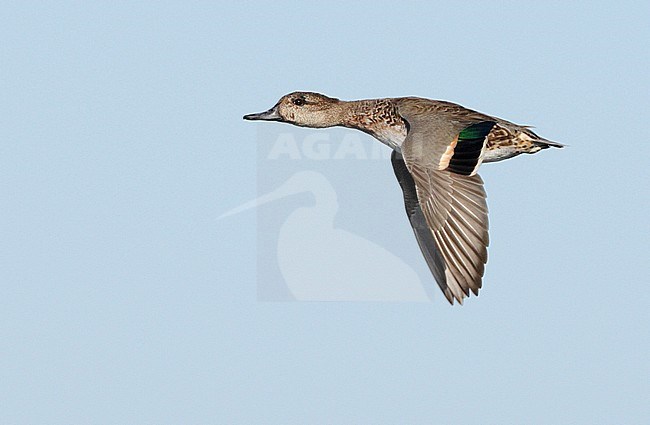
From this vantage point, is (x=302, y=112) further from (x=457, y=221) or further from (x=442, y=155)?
(x=457, y=221)

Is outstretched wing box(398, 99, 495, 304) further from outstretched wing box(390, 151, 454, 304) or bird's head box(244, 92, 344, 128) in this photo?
bird's head box(244, 92, 344, 128)

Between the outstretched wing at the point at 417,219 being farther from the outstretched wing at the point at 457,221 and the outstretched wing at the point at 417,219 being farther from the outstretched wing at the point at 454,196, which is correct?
the outstretched wing at the point at 457,221

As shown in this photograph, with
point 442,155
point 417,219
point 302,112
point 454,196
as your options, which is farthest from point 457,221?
point 302,112

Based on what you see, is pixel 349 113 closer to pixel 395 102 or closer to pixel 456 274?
pixel 395 102

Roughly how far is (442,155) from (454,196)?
0.45 metres

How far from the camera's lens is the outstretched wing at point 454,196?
43.4 ft

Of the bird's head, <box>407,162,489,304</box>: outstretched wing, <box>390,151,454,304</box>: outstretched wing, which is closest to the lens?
<box>407,162,489,304</box>: outstretched wing

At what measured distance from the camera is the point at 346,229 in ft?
50.8

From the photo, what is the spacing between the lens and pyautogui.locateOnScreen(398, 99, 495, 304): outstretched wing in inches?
520

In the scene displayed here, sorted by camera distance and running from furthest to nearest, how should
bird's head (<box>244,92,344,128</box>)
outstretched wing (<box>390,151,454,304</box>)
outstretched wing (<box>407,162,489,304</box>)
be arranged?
bird's head (<box>244,92,344,128</box>)
outstretched wing (<box>390,151,454,304</box>)
outstretched wing (<box>407,162,489,304</box>)

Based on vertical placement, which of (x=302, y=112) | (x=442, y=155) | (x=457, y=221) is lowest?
(x=457, y=221)

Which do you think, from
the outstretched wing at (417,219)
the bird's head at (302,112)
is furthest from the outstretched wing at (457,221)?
the bird's head at (302,112)

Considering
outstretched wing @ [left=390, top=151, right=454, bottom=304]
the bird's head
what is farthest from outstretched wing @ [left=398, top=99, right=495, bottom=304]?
the bird's head

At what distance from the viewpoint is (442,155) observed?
1354 cm
